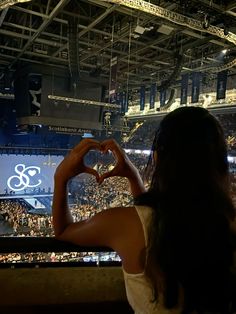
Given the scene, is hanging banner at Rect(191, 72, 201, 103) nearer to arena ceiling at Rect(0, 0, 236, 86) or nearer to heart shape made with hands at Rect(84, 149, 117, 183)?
arena ceiling at Rect(0, 0, 236, 86)

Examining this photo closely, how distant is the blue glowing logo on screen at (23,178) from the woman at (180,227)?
1202cm

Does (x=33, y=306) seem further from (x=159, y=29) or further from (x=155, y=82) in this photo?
(x=155, y=82)

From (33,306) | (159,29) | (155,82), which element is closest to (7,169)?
(155,82)

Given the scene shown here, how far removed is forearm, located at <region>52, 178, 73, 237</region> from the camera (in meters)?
0.88

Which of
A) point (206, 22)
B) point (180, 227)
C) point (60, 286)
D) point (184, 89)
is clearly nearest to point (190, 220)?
point (180, 227)

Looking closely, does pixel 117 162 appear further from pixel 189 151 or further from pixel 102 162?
pixel 102 162

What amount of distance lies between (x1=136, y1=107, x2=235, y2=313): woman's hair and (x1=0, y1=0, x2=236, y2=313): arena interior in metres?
0.14

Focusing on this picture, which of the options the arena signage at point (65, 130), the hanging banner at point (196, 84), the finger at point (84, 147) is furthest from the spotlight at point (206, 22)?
the arena signage at point (65, 130)

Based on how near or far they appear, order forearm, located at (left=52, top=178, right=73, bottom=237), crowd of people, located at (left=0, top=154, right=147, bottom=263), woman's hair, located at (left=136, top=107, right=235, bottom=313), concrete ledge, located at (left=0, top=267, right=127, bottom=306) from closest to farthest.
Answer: woman's hair, located at (left=136, top=107, right=235, bottom=313) → forearm, located at (left=52, top=178, right=73, bottom=237) → concrete ledge, located at (left=0, top=267, right=127, bottom=306) → crowd of people, located at (left=0, top=154, right=147, bottom=263)

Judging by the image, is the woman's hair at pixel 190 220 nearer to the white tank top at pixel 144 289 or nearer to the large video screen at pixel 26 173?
the white tank top at pixel 144 289

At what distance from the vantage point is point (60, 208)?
88cm

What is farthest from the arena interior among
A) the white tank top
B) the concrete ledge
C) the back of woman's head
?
the white tank top

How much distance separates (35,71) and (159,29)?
4485mm

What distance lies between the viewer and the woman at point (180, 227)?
72 cm
